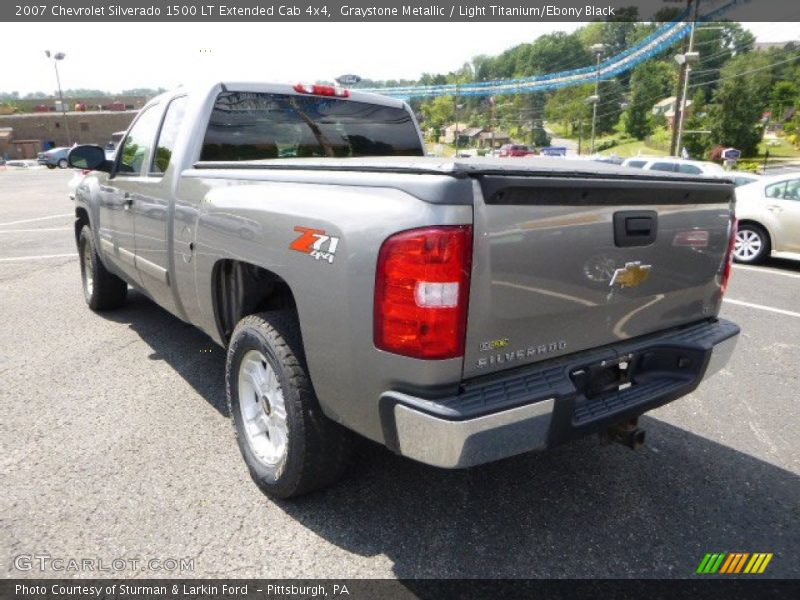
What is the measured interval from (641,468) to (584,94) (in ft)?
356

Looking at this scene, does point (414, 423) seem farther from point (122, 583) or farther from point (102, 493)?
point (102, 493)

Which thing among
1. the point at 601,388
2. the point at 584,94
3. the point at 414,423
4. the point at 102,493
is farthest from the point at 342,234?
the point at 584,94

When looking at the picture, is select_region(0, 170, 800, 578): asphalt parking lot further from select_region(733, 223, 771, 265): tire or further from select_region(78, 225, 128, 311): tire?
select_region(733, 223, 771, 265): tire

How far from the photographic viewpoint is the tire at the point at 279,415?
7.96 ft

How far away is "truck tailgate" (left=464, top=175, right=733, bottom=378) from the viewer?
1965 mm

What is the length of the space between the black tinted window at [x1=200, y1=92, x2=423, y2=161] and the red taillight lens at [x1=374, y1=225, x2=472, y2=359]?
214 cm

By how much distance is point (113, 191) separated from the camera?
14.9ft

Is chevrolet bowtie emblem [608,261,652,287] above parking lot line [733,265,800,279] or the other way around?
above

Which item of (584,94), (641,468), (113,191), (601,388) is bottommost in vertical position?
(641,468)

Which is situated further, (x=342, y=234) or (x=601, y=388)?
(x=601, y=388)

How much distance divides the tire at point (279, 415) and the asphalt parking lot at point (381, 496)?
0.17 m

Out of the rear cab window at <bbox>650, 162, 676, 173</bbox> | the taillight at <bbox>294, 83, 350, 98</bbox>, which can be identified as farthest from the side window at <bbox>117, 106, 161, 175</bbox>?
the rear cab window at <bbox>650, 162, 676, 173</bbox>

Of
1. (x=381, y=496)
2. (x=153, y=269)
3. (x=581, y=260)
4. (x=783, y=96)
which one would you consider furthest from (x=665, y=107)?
(x=381, y=496)

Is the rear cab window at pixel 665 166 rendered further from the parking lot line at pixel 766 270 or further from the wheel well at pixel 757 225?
the parking lot line at pixel 766 270
